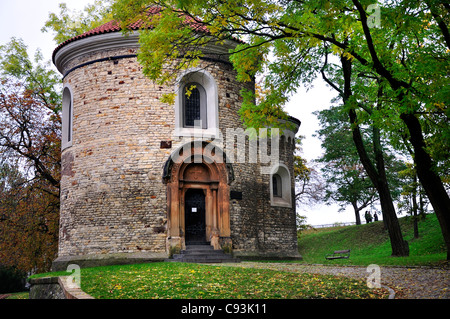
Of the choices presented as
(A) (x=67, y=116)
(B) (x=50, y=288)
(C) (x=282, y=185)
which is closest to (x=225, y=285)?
(B) (x=50, y=288)

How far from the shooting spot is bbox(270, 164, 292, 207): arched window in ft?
66.3

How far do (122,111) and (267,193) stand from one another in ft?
22.0

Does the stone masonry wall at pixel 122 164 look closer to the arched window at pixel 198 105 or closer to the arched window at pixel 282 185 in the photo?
the arched window at pixel 198 105

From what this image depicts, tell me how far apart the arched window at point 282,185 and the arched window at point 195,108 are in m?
4.44

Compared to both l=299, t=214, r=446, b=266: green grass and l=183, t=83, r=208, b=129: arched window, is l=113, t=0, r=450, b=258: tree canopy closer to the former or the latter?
l=183, t=83, r=208, b=129: arched window

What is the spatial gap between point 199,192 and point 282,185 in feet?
16.6

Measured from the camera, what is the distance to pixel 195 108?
1750cm

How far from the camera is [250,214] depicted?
17.7 meters

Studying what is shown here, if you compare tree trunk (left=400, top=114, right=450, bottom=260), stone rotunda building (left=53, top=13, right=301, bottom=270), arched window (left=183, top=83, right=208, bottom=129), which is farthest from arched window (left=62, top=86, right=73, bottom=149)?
tree trunk (left=400, top=114, right=450, bottom=260)

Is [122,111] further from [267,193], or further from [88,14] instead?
[88,14]

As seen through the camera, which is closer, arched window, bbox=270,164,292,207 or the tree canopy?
the tree canopy

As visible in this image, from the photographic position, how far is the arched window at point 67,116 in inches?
710

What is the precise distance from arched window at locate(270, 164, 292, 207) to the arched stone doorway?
12.6 feet
